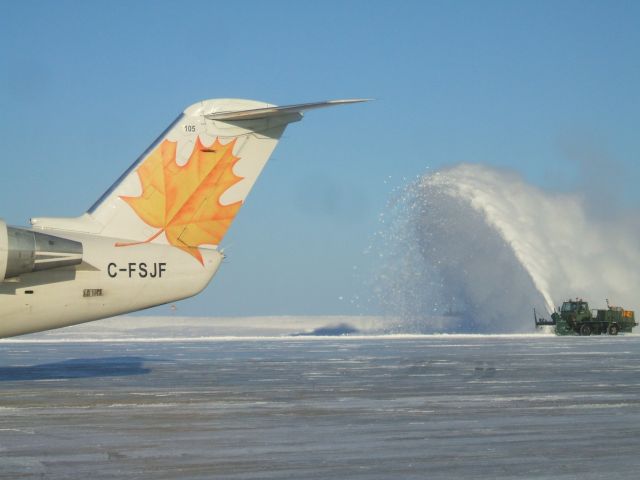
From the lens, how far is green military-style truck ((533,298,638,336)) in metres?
54.2

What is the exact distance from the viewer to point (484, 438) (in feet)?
40.5

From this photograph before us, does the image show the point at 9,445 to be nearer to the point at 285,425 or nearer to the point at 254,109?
the point at 285,425

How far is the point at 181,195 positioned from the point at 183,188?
14cm

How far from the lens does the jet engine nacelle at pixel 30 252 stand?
16.8 meters

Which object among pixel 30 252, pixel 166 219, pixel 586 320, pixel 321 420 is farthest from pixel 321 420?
pixel 586 320

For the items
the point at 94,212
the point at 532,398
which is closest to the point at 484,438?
the point at 532,398

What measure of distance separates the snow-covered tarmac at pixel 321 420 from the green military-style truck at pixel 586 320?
1081 inches

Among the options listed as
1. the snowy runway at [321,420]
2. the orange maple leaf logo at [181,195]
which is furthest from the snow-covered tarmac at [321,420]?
the orange maple leaf logo at [181,195]

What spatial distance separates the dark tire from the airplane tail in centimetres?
3938

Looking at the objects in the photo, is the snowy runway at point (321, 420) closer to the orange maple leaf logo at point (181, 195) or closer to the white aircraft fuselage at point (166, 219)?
the white aircraft fuselage at point (166, 219)

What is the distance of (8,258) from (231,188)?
456cm

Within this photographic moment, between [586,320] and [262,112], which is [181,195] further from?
[586,320]

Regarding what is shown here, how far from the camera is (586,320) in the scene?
5484 cm

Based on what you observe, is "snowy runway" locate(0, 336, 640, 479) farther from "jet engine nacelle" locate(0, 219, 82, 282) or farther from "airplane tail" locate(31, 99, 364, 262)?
"airplane tail" locate(31, 99, 364, 262)
